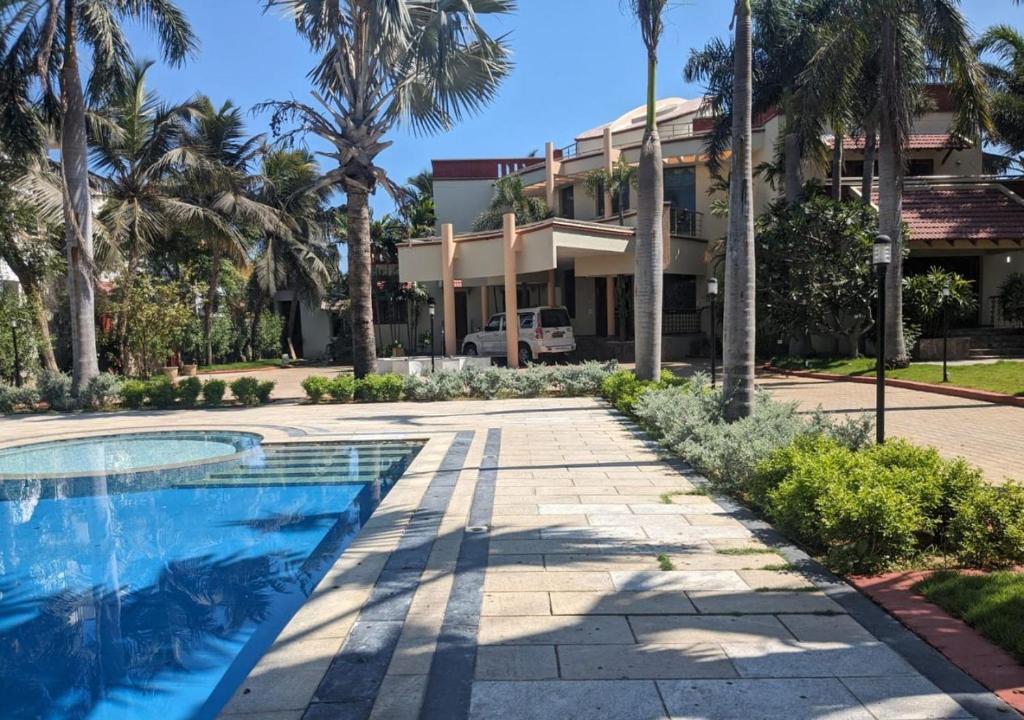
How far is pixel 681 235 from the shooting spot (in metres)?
23.4

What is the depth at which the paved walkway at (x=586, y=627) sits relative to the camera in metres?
2.95

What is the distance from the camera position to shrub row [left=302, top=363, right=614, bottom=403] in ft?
50.6

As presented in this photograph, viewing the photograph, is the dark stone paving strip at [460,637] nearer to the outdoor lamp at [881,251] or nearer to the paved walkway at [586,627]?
the paved walkway at [586,627]

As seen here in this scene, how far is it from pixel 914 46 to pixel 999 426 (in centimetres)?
995

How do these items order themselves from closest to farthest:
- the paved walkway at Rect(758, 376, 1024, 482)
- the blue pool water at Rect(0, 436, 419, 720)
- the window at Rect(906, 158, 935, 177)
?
the blue pool water at Rect(0, 436, 419, 720), the paved walkway at Rect(758, 376, 1024, 482), the window at Rect(906, 158, 935, 177)

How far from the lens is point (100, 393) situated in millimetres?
15531

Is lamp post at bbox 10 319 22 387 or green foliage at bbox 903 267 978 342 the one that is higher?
green foliage at bbox 903 267 978 342

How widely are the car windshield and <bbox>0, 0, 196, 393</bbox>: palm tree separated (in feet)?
38.1

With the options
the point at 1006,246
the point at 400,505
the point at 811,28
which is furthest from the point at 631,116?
the point at 400,505

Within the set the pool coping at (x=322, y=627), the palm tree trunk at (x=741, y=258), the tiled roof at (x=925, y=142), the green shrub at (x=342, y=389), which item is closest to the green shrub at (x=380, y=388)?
the green shrub at (x=342, y=389)

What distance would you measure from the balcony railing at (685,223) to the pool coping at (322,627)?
18.9m

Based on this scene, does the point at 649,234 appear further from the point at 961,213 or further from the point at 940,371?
the point at 961,213

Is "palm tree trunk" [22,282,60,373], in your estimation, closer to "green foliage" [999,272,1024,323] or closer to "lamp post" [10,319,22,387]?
"lamp post" [10,319,22,387]

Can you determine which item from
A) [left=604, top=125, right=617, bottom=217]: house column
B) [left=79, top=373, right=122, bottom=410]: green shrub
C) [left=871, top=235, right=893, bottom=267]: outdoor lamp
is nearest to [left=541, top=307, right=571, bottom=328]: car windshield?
[left=604, top=125, right=617, bottom=217]: house column
